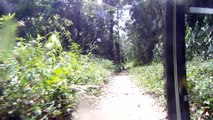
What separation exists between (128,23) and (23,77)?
22.0m

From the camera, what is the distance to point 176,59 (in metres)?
2.53

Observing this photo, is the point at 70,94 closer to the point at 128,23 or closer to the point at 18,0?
the point at 18,0

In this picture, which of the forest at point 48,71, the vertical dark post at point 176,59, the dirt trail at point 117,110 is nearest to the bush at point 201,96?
the forest at point 48,71

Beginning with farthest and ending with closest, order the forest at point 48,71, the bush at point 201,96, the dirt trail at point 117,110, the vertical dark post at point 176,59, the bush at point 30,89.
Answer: the dirt trail at point 117,110, the bush at point 201,96, the vertical dark post at point 176,59, the forest at point 48,71, the bush at point 30,89

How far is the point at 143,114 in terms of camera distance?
385cm

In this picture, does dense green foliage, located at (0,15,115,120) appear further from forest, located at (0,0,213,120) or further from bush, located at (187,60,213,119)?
bush, located at (187,60,213,119)

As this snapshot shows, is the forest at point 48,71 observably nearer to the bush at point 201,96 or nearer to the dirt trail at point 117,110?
the bush at point 201,96

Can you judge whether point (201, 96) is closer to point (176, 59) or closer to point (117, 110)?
point (176, 59)

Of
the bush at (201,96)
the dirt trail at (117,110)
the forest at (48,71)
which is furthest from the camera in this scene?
the dirt trail at (117,110)

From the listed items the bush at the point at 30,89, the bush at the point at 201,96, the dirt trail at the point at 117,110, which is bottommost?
the dirt trail at the point at 117,110

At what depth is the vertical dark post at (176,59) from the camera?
2.51 metres

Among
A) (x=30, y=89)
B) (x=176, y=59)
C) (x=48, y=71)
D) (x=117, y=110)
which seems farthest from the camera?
(x=117, y=110)

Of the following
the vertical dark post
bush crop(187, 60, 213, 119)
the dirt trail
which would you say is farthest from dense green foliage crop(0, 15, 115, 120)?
bush crop(187, 60, 213, 119)

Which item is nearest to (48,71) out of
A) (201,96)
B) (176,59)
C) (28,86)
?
(28,86)
